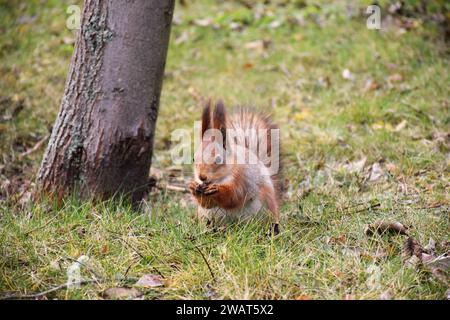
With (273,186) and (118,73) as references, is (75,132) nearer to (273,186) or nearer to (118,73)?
(118,73)

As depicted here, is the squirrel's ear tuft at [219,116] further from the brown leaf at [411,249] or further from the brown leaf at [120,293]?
the brown leaf at [411,249]

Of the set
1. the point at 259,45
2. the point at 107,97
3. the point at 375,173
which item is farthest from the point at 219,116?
the point at 259,45

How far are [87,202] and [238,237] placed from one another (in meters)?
0.83

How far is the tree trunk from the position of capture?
276cm

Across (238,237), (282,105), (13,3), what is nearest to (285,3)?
(282,105)

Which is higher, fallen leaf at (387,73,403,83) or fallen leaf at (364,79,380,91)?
fallen leaf at (387,73,403,83)

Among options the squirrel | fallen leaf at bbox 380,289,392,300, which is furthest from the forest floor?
the squirrel

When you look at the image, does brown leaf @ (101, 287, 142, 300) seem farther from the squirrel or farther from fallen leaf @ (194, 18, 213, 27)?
fallen leaf @ (194, 18, 213, 27)

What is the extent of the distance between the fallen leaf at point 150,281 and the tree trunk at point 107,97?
2.87ft

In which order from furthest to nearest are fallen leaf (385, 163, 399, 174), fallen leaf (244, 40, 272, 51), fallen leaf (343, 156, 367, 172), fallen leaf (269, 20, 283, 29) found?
fallen leaf (269, 20, 283, 29) → fallen leaf (244, 40, 272, 51) → fallen leaf (343, 156, 367, 172) → fallen leaf (385, 163, 399, 174)

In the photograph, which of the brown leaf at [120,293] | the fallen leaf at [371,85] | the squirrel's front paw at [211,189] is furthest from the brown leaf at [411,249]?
the fallen leaf at [371,85]

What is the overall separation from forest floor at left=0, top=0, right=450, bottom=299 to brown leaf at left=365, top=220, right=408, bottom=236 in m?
0.03

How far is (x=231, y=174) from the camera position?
247 centimetres

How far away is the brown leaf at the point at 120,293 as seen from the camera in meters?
1.93
